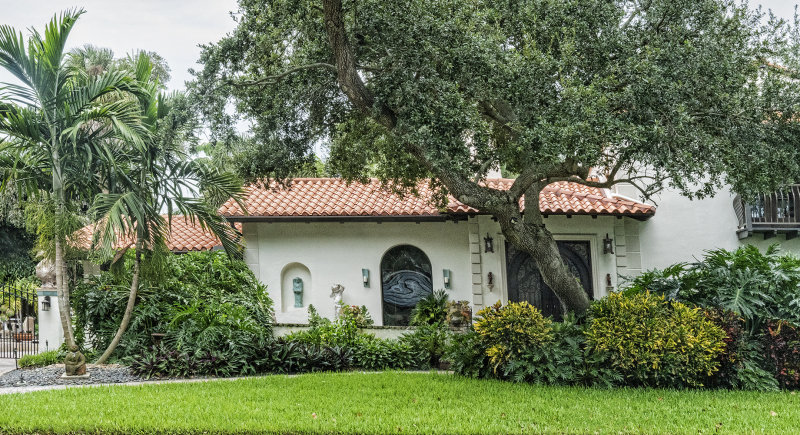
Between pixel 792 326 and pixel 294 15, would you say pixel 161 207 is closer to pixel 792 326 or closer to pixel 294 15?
pixel 294 15

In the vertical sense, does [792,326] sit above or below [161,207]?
below

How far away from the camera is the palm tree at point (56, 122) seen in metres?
9.70

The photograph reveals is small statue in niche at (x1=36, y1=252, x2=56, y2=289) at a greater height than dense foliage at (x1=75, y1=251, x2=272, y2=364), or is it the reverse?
small statue in niche at (x1=36, y1=252, x2=56, y2=289)

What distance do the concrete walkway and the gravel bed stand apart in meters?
1.49

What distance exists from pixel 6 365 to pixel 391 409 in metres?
11.2

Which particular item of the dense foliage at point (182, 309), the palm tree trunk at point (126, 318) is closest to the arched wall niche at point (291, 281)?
the dense foliage at point (182, 309)

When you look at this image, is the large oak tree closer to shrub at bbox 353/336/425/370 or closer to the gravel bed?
shrub at bbox 353/336/425/370

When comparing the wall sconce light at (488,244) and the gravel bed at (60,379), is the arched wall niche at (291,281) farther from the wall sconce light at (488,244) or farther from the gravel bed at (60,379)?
the gravel bed at (60,379)

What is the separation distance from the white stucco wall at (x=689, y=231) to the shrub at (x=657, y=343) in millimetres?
6046

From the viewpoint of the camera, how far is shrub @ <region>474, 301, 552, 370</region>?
925 centimetres

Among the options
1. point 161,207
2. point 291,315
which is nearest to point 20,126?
point 161,207

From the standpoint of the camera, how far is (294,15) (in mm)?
10305

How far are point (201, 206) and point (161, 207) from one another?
0.69m

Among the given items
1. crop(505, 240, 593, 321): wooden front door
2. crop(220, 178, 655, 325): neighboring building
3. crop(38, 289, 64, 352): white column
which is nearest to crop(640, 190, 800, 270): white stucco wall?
crop(220, 178, 655, 325): neighboring building
